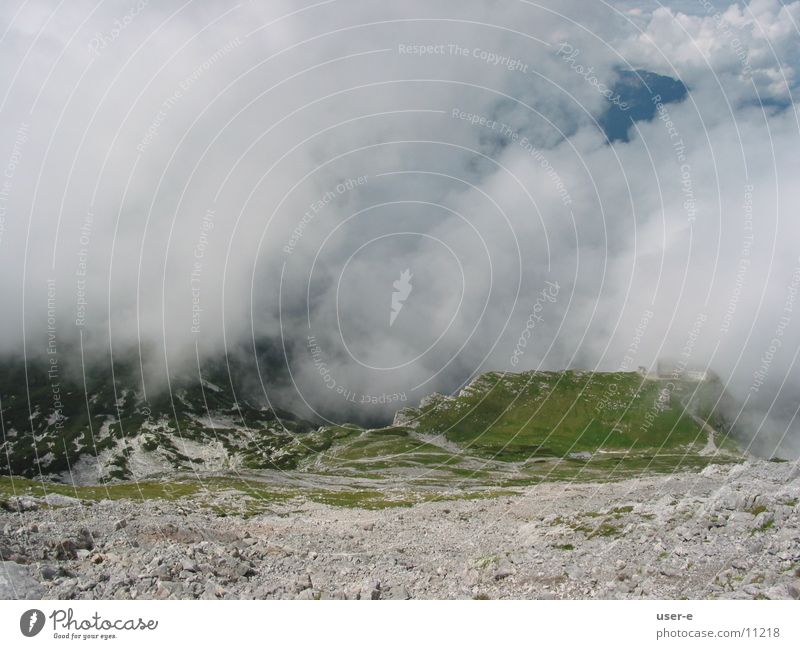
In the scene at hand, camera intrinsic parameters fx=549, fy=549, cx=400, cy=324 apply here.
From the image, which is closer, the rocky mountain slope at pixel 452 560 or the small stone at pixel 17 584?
the small stone at pixel 17 584

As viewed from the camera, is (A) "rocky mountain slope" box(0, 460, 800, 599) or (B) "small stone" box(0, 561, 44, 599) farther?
(A) "rocky mountain slope" box(0, 460, 800, 599)

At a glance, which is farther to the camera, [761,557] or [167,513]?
[167,513]

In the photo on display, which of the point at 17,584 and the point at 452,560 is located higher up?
the point at 17,584

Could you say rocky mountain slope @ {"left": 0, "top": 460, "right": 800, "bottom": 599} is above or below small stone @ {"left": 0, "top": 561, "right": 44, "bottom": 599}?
below

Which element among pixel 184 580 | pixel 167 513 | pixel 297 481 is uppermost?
pixel 184 580

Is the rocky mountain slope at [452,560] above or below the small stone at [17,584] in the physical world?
below

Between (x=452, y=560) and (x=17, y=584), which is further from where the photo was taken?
(x=452, y=560)
